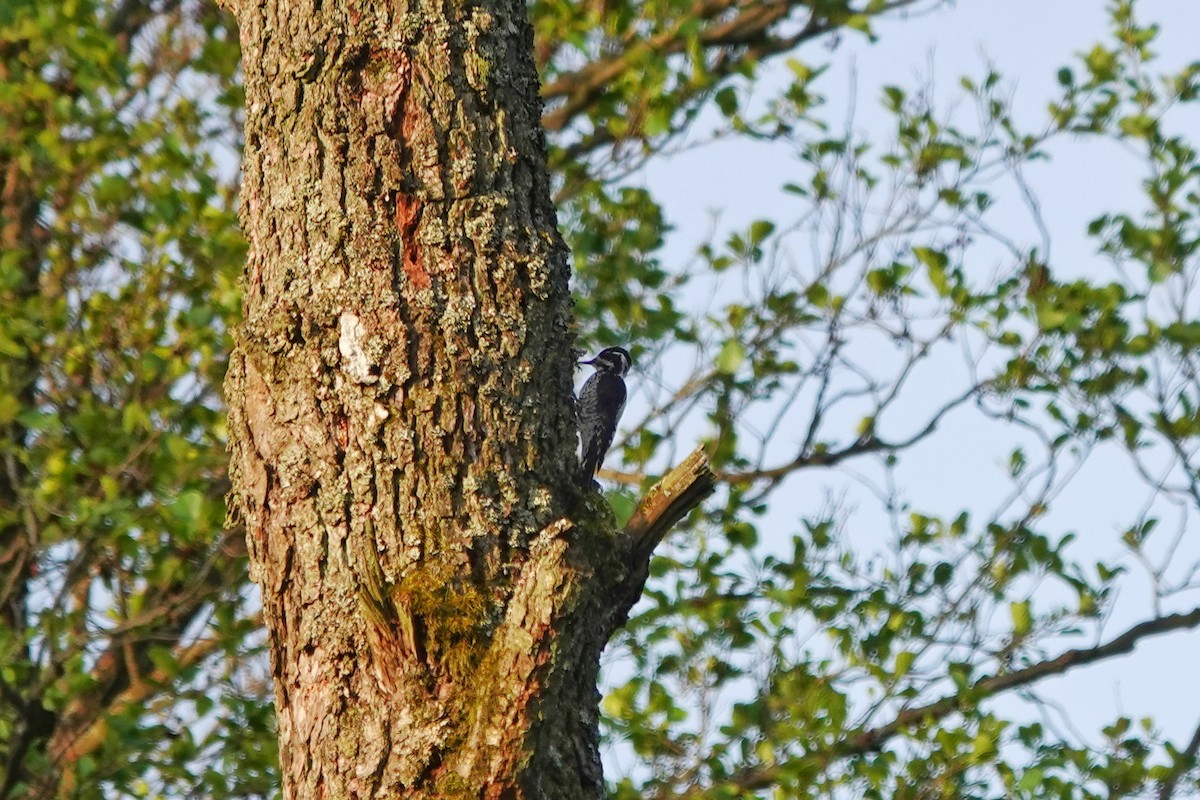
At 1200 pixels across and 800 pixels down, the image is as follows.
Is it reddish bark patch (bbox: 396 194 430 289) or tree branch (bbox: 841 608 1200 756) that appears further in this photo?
tree branch (bbox: 841 608 1200 756)

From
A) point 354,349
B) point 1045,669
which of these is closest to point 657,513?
point 354,349

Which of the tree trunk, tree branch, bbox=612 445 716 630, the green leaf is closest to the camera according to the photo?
the tree trunk

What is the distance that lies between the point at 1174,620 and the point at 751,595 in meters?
2.00

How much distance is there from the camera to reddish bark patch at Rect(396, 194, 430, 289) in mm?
2674

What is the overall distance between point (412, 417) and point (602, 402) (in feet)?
12.6

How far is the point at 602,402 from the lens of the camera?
21.0ft

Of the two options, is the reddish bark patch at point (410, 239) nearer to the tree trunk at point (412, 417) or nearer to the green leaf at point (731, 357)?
the tree trunk at point (412, 417)

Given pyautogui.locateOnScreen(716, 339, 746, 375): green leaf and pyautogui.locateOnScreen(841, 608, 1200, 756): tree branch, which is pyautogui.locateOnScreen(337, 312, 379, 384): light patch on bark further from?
pyautogui.locateOnScreen(841, 608, 1200, 756): tree branch

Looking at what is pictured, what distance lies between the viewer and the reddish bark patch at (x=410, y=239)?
8.77 feet

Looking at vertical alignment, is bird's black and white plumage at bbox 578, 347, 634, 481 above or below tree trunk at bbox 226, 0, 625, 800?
above

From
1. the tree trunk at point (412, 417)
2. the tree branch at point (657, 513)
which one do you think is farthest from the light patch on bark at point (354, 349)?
the tree branch at point (657, 513)

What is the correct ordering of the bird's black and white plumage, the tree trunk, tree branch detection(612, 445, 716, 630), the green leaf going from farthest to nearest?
the green leaf → the bird's black and white plumage → tree branch detection(612, 445, 716, 630) → the tree trunk

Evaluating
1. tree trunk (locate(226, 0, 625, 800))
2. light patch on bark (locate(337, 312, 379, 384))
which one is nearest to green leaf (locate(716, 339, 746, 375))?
tree trunk (locate(226, 0, 625, 800))

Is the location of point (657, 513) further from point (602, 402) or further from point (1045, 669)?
point (1045, 669)
